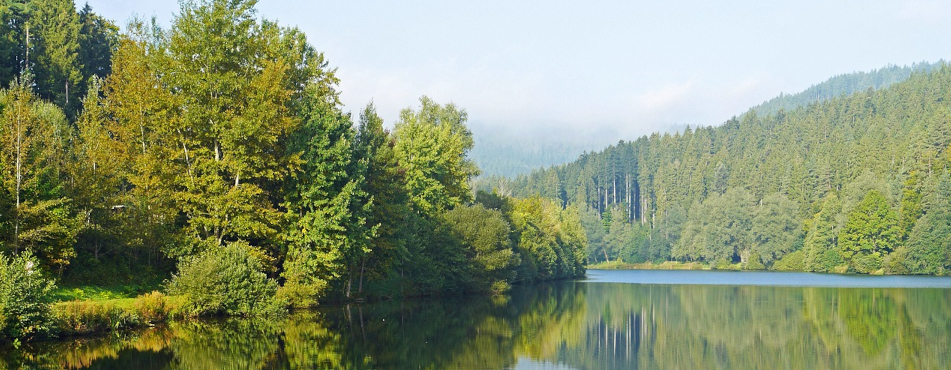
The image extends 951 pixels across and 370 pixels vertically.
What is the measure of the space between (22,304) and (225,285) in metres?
13.2

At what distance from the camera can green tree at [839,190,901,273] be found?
12219 cm

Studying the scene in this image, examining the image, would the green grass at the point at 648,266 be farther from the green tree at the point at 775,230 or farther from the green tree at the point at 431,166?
the green tree at the point at 431,166

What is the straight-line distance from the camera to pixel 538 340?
38281 millimetres

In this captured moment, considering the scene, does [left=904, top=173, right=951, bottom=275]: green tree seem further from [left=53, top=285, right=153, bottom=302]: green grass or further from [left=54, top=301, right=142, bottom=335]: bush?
[left=54, top=301, right=142, bottom=335]: bush

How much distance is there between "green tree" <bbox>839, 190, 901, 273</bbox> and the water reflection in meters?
68.6

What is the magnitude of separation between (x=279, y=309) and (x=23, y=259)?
51.7 ft

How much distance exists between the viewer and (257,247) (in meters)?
46.7

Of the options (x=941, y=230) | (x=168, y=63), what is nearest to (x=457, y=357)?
(x=168, y=63)

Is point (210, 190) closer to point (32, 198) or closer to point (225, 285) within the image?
point (225, 285)

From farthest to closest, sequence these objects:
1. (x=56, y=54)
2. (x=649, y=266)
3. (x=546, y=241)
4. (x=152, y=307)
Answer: (x=649, y=266) < (x=546, y=241) < (x=56, y=54) < (x=152, y=307)

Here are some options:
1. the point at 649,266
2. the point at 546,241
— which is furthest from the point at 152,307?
the point at 649,266

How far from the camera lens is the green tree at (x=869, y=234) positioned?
122188mm

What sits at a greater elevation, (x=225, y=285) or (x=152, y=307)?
(x=225, y=285)

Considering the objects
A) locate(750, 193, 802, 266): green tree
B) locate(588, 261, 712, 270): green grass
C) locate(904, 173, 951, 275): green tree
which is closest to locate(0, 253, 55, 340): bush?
locate(904, 173, 951, 275): green tree
